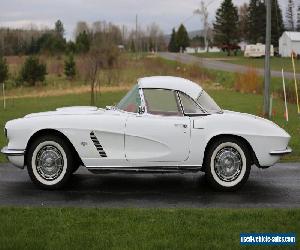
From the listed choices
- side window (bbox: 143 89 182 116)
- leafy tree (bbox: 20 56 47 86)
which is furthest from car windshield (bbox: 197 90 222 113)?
leafy tree (bbox: 20 56 47 86)

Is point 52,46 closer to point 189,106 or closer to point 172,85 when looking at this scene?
point 172,85

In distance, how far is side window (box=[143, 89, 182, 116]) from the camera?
7.43 metres

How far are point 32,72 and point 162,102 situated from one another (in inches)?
1433

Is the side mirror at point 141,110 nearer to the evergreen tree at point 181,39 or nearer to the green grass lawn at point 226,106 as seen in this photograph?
the green grass lawn at point 226,106

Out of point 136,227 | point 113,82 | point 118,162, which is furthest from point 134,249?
point 113,82

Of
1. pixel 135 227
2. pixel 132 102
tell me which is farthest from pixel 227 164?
pixel 135 227

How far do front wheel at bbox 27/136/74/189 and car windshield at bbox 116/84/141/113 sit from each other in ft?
3.32

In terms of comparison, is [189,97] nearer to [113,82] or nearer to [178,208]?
[178,208]

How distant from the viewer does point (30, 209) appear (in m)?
6.09

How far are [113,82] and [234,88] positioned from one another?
10.7 meters

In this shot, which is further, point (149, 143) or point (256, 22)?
point (256, 22)

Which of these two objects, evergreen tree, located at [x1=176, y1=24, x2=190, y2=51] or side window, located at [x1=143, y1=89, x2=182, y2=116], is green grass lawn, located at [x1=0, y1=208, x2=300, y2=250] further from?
evergreen tree, located at [x1=176, y1=24, x2=190, y2=51]

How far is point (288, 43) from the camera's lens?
7556 centimetres

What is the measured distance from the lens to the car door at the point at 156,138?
7242 mm
